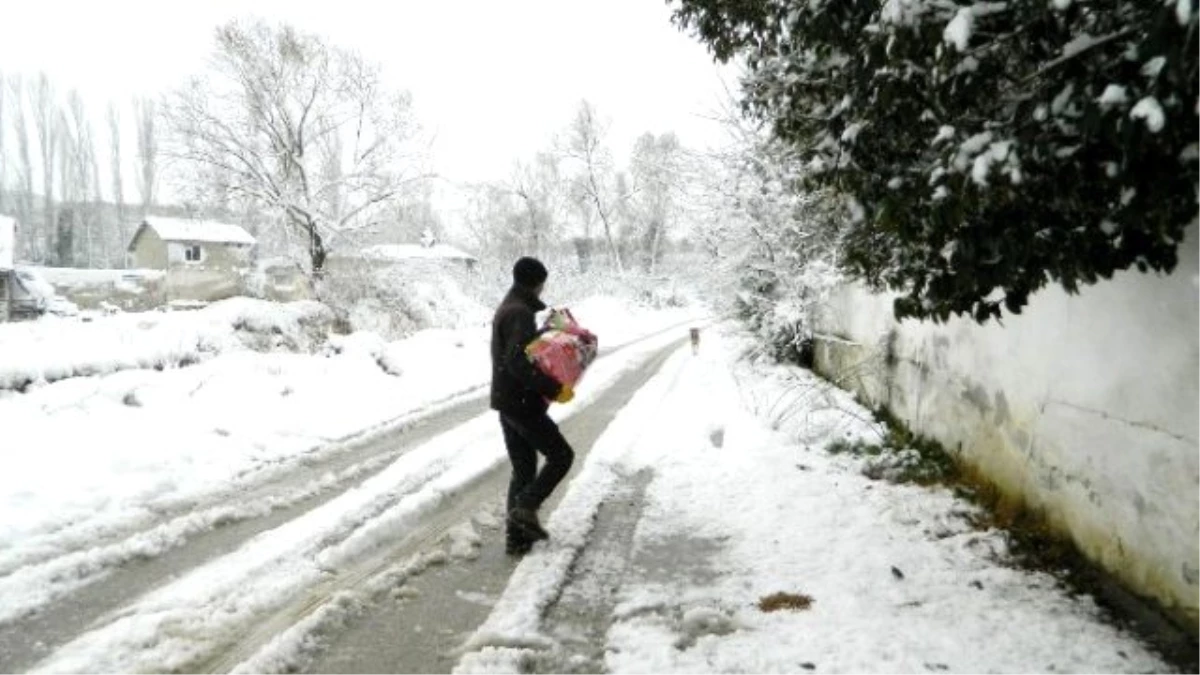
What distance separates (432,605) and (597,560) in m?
1.20

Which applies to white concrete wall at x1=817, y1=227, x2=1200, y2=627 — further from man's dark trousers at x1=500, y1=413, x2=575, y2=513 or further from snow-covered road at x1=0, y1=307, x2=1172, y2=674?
man's dark trousers at x1=500, y1=413, x2=575, y2=513

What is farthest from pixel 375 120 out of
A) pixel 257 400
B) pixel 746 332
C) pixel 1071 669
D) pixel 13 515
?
pixel 1071 669

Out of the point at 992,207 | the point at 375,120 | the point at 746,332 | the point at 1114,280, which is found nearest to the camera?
the point at 992,207

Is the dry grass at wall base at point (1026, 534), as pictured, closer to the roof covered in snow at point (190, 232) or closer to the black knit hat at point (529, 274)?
the black knit hat at point (529, 274)

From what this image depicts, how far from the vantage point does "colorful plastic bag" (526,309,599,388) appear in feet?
17.0

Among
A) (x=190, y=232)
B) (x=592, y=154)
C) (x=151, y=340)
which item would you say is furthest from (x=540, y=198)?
(x=151, y=340)

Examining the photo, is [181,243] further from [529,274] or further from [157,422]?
[529,274]

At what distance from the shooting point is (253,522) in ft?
19.6

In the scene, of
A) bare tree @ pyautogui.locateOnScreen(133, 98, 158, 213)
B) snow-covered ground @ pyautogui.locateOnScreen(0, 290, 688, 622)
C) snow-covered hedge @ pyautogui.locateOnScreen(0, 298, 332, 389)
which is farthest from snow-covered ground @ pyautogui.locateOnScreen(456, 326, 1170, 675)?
bare tree @ pyautogui.locateOnScreen(133, 98, 158, 213)

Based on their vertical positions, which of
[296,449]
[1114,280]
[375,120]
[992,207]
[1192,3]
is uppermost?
[375,120]

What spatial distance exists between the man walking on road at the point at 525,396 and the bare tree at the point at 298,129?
20177 millimetres

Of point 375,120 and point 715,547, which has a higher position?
point 375,120

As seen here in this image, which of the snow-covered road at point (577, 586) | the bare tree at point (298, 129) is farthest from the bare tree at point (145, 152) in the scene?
the snow-covered road at point (577, 586)

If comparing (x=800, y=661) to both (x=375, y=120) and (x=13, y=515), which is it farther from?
(x=375, y=120)
